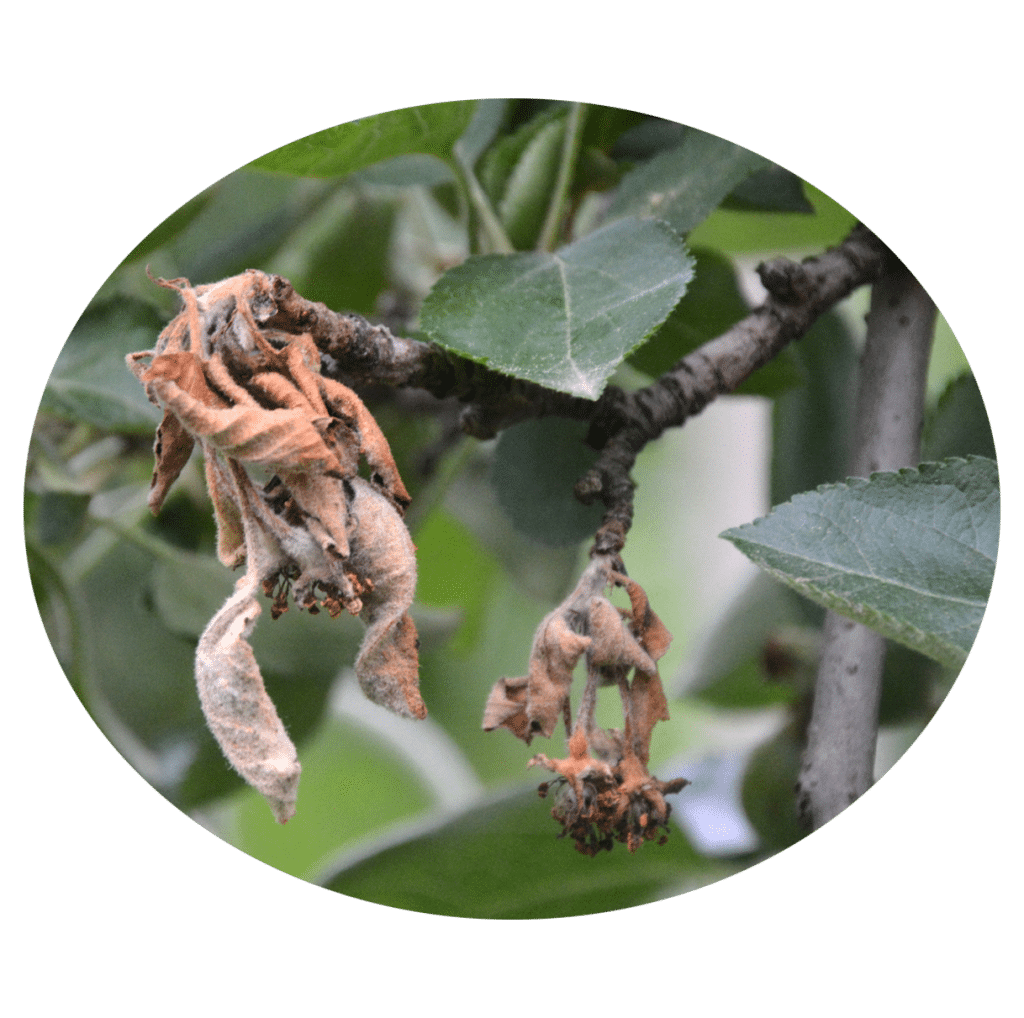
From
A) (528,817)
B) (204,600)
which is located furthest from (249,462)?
(528,817)

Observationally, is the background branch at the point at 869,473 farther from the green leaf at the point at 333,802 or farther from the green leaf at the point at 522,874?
the green leaf at the point at 333,802

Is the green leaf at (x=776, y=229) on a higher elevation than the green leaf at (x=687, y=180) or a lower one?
lower

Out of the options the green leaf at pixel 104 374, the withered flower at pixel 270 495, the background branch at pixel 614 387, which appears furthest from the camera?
the green leaf at pixel 104 374

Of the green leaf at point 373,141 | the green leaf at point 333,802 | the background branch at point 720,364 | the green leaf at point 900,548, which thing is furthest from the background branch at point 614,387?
the green leaf at point 333,802

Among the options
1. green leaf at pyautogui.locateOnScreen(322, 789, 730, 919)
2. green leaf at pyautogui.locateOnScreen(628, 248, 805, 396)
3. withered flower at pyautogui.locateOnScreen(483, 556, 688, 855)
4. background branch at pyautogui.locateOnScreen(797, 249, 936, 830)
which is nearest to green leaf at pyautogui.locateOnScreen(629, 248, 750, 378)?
green leaf at pyautogui.locateOnScreen(628, 248, 805, 396)

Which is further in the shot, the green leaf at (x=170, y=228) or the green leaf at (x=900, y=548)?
the green leaf at (x=170, y=228)

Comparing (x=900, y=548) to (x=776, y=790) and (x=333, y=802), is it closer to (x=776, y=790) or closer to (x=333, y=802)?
(x=776, y=790)

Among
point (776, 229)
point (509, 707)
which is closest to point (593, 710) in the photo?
point (509, 707)
